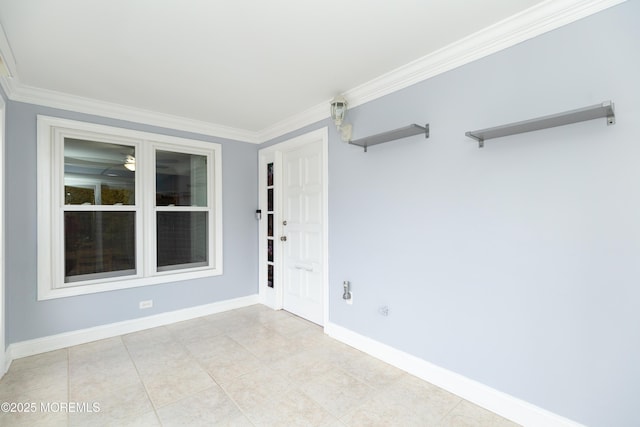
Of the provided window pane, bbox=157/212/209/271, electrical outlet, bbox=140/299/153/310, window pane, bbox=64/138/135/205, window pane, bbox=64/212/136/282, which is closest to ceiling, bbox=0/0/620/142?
window pane, bbox=64/138/135/205

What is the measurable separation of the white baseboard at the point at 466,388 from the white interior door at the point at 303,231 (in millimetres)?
860

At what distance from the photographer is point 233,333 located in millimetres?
3270

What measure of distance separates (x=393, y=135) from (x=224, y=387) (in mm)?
2387

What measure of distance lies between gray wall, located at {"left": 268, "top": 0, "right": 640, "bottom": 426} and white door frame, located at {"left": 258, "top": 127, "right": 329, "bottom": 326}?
0.72m

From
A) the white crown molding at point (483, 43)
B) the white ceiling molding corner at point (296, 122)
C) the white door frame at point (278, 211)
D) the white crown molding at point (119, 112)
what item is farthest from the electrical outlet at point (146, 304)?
the white crown molding at point (483, 43)

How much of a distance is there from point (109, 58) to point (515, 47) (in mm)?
2892

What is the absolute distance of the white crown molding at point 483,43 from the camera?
5.48 feet

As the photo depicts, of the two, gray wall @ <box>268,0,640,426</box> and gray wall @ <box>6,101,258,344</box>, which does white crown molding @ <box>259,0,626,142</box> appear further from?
gray wall @ <box>6,101,258,344</box>

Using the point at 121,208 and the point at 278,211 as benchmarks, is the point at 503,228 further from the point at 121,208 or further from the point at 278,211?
the point at 121,208

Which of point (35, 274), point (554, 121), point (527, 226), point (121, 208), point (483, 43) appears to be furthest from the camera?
point (121, 208)

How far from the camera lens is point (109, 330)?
3.19m

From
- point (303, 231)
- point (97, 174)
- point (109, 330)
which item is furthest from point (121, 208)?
point (303, 231)

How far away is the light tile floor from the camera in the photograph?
1.92m

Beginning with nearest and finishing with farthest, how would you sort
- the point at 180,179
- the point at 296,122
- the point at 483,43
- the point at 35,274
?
the point at 483,43, the point at 35,274, the point at 296,122, the point at 180,179
